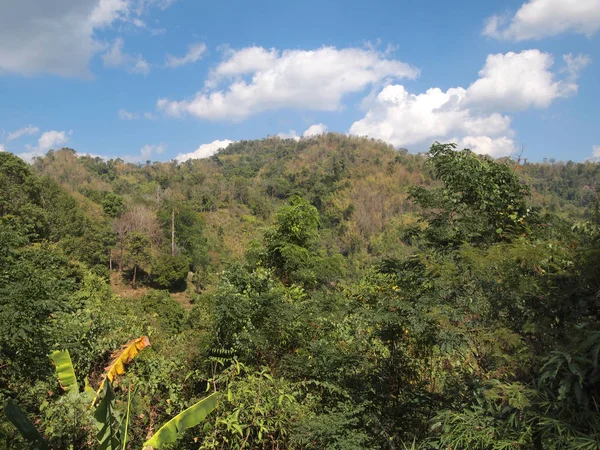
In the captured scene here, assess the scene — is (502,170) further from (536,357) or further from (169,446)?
(169,446)

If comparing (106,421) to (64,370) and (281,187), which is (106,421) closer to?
(64,370)

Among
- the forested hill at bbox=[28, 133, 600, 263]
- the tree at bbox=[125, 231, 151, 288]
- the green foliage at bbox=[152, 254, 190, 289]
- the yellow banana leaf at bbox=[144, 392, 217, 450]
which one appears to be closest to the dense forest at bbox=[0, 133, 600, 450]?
the yellow banana leaf at bbox=[144, 392, 217, 450]

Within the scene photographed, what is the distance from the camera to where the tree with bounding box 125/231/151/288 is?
27.2m

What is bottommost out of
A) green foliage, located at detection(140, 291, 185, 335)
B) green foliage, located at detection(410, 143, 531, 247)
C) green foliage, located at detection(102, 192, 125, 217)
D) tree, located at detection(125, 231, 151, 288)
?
green foliage, located at detection(140, 291, 185, 335)

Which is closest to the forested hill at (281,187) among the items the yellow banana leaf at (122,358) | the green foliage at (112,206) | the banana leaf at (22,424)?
the green foliage at (112,206)

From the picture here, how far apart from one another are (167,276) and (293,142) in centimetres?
7495

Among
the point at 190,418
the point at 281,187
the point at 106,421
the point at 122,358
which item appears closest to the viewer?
the point at 106,421

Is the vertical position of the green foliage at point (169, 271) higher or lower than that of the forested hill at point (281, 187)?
lower

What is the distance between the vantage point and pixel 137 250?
90.7ft

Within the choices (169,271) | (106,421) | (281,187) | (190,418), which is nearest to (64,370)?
(106,421)

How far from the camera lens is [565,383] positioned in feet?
6.48

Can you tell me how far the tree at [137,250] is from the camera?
→ 27203 millimetres

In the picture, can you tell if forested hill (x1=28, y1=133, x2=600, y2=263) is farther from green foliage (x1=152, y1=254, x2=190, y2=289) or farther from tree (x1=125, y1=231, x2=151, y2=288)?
tree (x1=125, y1=231, x2=151, y2=288)

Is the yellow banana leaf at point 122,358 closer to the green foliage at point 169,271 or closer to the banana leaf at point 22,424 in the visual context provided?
the banana leaf at point 22,424
